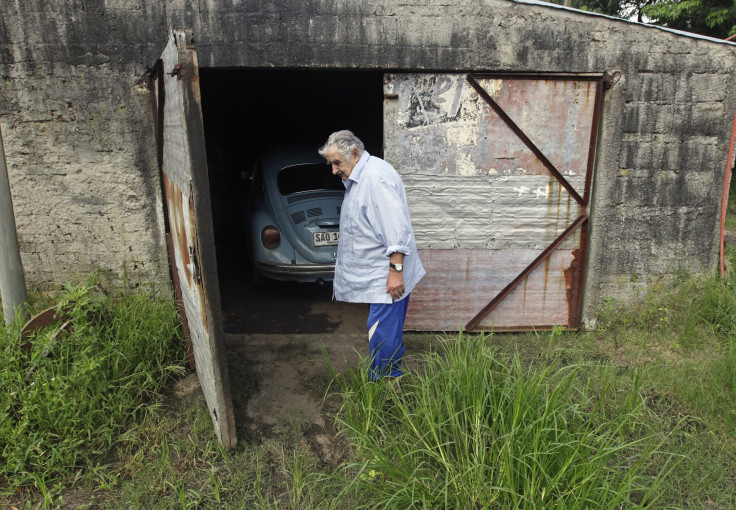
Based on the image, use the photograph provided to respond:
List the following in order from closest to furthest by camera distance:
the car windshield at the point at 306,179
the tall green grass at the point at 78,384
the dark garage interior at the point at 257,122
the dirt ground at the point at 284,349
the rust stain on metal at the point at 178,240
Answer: the tall green grass at the point at 78,384 < the rust stain on metal at the point at 178,240 < the dirt ground at the point at 284,349 < the car windshield at the point at 306,179 < the dark garage interior at the point at 257,122

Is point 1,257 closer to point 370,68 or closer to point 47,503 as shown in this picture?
point 47,503

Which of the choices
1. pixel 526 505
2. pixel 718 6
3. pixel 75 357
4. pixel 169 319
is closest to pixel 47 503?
pixel 75 357

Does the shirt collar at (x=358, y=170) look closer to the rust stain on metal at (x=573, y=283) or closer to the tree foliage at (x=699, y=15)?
the rust stain on metal at (x=573, y=283)

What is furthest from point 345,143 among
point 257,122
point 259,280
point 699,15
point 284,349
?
point 699,15

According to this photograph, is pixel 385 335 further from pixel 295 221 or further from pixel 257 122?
pixel 257 122

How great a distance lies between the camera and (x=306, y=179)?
5945 mm

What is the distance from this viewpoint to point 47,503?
2619 mm

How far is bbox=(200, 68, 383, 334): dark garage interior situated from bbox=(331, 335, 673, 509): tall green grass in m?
3.43

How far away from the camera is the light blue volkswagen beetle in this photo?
210 inches

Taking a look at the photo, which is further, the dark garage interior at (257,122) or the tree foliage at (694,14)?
the tree foliage at (694,14)

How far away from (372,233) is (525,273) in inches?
77.0

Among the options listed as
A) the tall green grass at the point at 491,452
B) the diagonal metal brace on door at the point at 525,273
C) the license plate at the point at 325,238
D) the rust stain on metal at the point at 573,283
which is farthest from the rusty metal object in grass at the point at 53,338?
the rust stain on metal at the point at 573,283

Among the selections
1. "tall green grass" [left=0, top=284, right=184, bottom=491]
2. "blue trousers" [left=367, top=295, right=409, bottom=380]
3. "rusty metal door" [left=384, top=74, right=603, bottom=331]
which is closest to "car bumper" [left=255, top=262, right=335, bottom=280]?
"rusty metal door" [left=384, top=74, right=603, bottom=331]

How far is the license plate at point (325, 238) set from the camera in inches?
211
